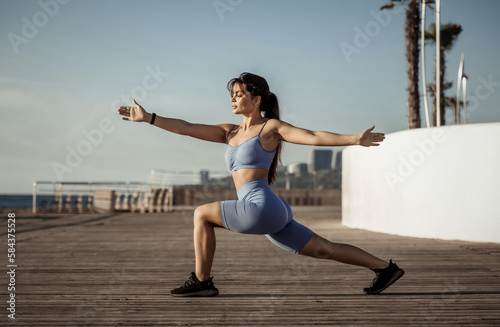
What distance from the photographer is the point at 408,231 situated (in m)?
9.19

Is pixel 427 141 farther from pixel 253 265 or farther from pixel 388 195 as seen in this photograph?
pixel 253 265

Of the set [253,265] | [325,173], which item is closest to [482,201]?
[253,265]

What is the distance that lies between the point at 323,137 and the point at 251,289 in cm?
146

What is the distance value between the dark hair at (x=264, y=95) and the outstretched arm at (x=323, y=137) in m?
0.18

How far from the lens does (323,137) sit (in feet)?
10.6

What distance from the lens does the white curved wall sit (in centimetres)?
799

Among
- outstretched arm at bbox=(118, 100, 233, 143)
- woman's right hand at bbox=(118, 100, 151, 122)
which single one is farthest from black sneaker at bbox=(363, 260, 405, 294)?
woman's right hand at bbox=(118, 100, 151, 122)

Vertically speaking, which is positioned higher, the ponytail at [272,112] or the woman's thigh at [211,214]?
the ponytail at [272,112]

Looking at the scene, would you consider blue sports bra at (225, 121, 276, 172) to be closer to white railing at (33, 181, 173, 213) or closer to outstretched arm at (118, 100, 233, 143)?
outstretched arm at (118, 100, 233, 143)

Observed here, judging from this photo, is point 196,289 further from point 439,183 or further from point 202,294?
point 439,183

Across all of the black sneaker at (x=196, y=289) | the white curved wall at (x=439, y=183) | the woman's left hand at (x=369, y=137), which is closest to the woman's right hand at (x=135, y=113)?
the black sneaker at (x=196, y=289)

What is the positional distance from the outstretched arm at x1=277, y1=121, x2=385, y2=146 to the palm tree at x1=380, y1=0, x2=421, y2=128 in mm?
10386

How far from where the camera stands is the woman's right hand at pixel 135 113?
3756mm

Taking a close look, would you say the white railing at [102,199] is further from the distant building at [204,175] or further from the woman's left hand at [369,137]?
the woman's left hand at [369,137]
